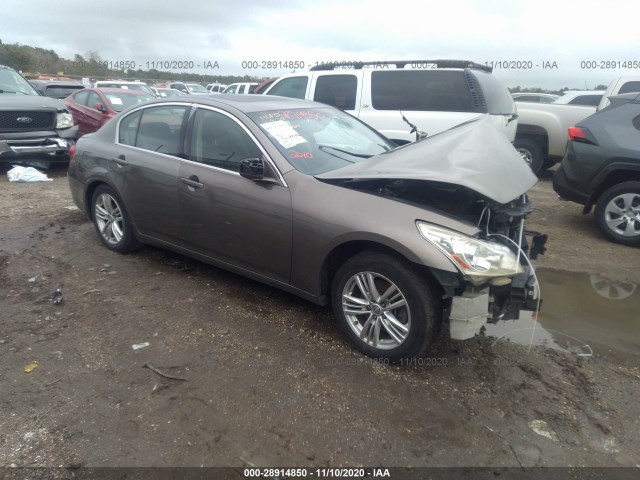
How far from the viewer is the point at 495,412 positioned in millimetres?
2670

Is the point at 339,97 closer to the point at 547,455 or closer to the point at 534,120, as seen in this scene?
the point at 534,120

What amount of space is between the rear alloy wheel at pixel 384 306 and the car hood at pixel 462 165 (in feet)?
1.89

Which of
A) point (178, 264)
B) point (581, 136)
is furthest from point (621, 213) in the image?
point (178, 264)

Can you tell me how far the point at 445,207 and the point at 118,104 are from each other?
9.37 metres

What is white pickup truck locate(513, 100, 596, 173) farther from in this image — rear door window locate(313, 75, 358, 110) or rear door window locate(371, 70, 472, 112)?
rear door window locate(313, 75, 358, 110)

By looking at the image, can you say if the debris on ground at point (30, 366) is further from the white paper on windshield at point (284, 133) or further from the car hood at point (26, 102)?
the car hood at point (26, 102)

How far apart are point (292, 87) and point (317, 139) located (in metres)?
4.41

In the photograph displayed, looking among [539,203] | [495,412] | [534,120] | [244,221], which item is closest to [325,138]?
[244,221]

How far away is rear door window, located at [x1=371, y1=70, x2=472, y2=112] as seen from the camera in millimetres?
6473

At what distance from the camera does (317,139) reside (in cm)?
380

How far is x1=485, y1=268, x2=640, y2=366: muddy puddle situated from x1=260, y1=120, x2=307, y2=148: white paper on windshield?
6.91 feet

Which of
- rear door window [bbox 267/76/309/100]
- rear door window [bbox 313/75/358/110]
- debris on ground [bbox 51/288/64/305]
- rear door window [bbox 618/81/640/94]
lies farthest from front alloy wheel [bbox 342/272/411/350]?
rear door window [bbox 618/81/640/94]

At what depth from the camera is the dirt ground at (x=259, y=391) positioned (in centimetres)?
237

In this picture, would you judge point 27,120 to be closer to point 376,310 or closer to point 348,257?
point 348,257
